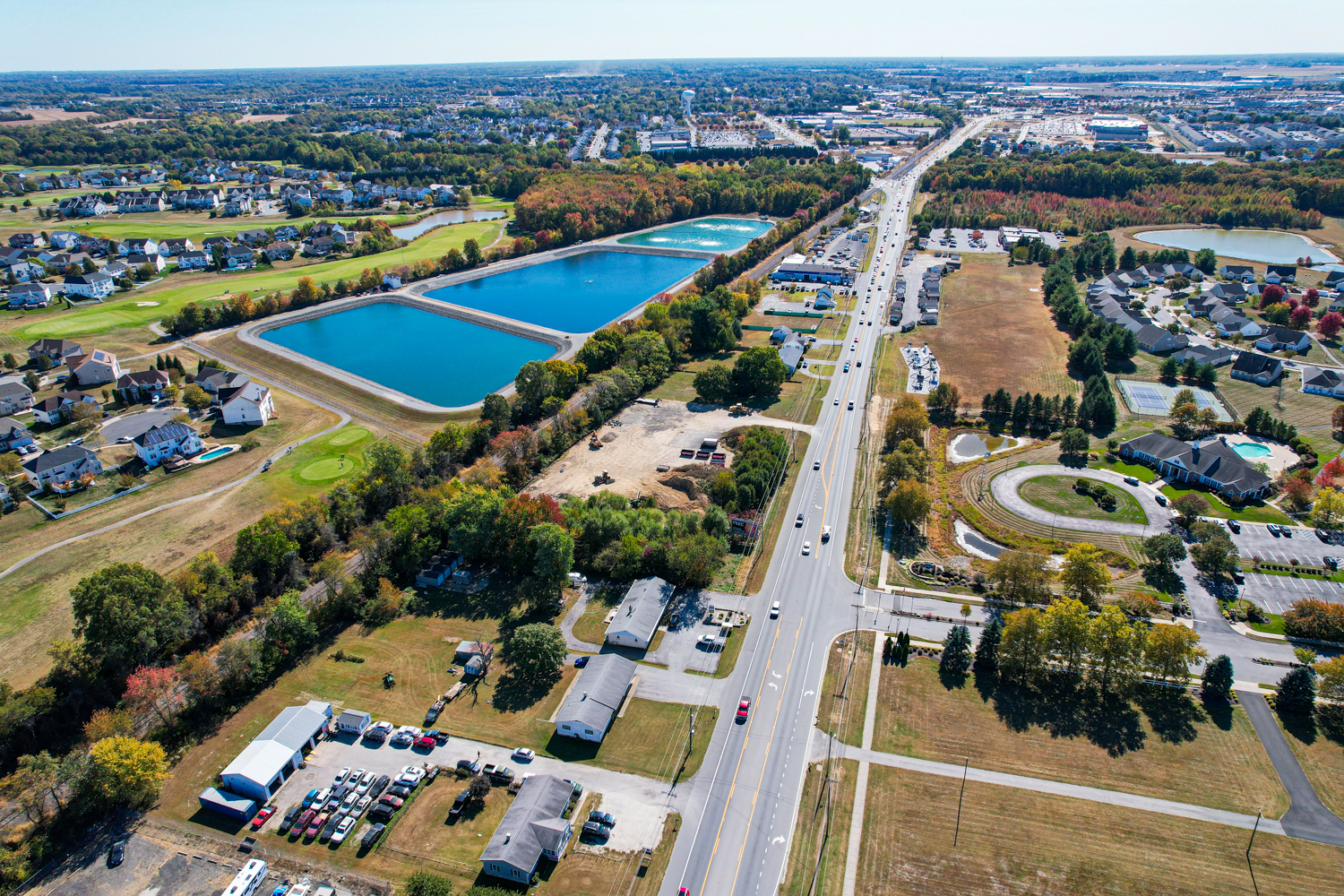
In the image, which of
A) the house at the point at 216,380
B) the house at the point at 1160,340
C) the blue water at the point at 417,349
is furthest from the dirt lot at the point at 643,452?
the house at the point at 1160,340

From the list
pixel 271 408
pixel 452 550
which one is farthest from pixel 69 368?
pixel 452 550

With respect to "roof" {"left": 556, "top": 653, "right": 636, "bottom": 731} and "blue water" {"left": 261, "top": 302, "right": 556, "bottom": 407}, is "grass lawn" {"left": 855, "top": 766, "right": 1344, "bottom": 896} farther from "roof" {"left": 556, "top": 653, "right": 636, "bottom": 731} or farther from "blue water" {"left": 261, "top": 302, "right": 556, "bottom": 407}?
"blue water" {"left": 261, "top": 302, "right": 556, "bottom": 407}

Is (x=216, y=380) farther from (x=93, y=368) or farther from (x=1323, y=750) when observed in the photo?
(x=1323, y=750)

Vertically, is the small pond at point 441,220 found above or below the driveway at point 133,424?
above

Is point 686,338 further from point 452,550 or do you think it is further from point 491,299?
point 452,550

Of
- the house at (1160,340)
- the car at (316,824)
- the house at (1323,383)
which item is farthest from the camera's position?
the house at (1160,340)

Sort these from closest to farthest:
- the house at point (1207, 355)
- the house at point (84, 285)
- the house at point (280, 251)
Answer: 1. the house at point (1207, 355)
2. the house at point (84, 285)
3. the house at point (280, 251)

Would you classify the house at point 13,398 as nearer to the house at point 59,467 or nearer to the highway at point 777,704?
the house at point 59,467
